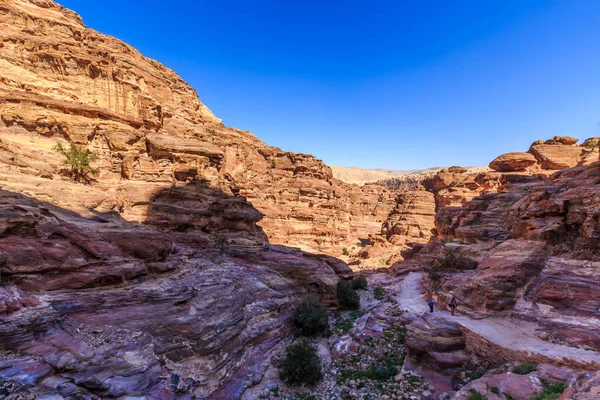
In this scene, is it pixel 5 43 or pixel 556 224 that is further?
pixel 5 43

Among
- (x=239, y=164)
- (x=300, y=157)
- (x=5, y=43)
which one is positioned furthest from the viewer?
(x=300, y=157)

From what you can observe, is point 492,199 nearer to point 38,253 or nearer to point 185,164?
point 185,164

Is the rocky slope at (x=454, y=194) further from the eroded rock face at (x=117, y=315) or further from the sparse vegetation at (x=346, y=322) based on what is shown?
the eroded rock face at (x=117, y=315)

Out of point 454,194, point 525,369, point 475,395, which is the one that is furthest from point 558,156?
point 475,395

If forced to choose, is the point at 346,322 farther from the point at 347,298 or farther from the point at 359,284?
the point at 359,284

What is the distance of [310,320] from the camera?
1661 centimetres

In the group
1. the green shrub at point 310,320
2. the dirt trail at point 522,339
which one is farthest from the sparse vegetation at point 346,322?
the dirt trail at point 522,339

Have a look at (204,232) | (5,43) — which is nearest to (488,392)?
(204,232)

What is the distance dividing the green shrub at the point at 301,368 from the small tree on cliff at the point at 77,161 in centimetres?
1984

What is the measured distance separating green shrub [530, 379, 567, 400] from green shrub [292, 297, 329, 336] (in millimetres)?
11091

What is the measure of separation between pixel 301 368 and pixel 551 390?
9483 millimetres

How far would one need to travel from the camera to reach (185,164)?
2419 centimetres

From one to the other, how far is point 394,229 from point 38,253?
4980 centimetres

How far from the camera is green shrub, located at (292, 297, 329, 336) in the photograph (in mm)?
16594
